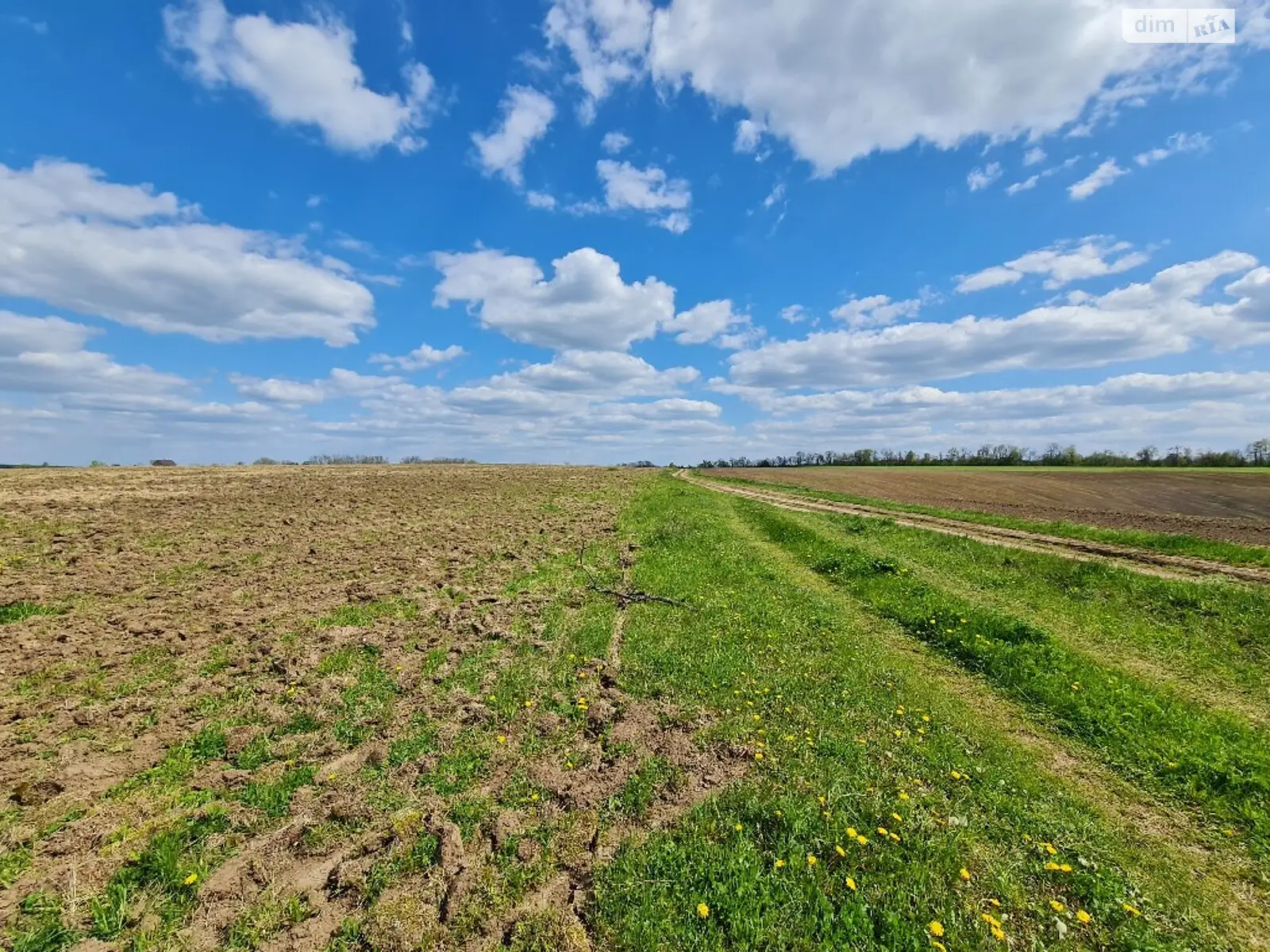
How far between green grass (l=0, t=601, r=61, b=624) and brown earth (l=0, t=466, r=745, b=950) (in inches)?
7.4

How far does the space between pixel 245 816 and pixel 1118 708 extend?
11850 mm

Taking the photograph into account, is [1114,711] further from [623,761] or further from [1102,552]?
[1102,552]

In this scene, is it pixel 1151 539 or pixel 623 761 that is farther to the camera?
pixel 1151 539

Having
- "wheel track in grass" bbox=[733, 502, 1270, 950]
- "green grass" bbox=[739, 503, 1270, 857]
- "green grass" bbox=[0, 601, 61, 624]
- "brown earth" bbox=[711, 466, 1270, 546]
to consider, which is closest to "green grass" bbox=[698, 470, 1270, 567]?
"brown earth" bbox=[711, 466, 1270, 546]

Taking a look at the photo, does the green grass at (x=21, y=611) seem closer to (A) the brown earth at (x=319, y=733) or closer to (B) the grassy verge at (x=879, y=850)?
(A) the brown earth at (x=319, y=733)

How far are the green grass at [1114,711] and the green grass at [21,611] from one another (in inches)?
713

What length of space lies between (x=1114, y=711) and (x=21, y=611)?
1974cm

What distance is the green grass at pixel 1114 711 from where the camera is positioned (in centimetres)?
636

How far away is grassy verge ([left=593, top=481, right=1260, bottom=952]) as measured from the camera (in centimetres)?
448

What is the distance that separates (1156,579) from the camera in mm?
13672

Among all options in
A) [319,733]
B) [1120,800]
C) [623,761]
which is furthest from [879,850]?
[319,733]

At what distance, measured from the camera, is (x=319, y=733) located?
742cm

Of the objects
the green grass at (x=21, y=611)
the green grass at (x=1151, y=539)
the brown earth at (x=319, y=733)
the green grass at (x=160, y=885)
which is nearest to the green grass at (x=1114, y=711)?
the brown earth at (x=319, y=733)

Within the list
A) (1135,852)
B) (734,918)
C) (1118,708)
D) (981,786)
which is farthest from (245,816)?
(1118,708)
